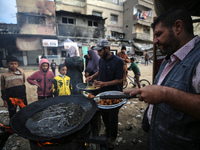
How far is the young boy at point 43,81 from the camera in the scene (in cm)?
331

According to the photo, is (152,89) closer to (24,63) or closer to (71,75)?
(71,75)

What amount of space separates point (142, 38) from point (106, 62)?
29337 mm

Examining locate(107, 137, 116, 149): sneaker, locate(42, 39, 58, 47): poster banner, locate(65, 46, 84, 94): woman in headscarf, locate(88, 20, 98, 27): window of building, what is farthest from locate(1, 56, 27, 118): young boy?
locate(88, 20, 98, 27): window of building

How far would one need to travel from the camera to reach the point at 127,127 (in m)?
3.22

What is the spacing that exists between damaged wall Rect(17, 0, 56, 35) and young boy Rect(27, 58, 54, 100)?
16490 millimetres

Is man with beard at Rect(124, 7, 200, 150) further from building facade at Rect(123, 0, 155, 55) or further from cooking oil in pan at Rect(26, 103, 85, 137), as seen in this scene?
building facade at Rect(123, 0, 155, 55)

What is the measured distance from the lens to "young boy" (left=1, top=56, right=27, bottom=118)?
9.91ft

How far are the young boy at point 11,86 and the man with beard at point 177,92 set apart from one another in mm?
3563

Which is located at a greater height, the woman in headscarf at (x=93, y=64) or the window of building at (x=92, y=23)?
the window of building at (x=92, y=23)

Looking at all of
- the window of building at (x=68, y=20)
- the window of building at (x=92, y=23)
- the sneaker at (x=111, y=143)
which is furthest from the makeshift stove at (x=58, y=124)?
the window of building at (x=92, y=23)

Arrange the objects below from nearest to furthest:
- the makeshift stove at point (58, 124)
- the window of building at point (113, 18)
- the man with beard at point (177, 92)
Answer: the man with beard at point (177, 92)
the makeshift stove at point (58, 124)
the window of building at point (113, 18)

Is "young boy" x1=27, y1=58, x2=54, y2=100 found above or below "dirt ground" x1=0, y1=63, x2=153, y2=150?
above

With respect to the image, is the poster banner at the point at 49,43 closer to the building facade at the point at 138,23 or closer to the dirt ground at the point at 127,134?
the dirt ground at the point at 127,134

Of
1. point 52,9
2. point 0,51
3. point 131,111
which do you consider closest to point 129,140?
point 131,111
